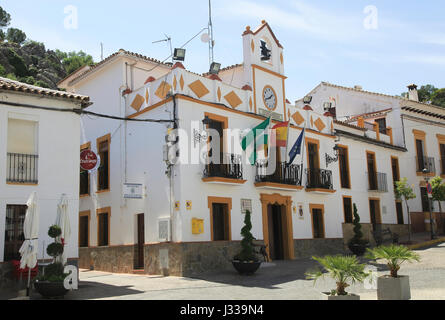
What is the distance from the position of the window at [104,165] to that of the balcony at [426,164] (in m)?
19.7

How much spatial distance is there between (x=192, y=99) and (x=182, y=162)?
239 cm

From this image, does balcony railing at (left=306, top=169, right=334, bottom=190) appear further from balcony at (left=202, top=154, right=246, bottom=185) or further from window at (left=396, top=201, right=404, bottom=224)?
window at (left=396, top=201, right=404, bottom=224)

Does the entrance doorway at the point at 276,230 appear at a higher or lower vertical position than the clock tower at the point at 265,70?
lower

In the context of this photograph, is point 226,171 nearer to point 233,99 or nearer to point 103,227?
point 233,99

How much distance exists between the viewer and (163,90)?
17.1 metres

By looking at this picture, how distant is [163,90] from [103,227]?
6.58 meters

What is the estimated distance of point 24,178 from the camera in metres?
13.4

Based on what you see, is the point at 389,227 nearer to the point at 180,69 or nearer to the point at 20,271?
the point at 180,69

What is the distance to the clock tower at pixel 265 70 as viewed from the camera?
19.6 meters

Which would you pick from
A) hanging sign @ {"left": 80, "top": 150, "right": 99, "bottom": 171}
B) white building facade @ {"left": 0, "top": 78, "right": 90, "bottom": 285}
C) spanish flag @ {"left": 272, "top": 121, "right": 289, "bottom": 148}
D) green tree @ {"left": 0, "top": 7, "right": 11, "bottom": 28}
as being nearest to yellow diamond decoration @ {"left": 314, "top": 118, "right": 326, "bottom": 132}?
spanish flag @ {"left": 272, "top": 121, "right": 289, "bottom": 148}

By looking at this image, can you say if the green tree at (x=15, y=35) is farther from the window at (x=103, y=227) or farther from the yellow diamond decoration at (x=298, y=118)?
the yellow diamond decoration at (x=298, y=118)

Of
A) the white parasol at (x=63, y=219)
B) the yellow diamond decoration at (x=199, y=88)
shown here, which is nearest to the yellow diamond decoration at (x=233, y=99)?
the yellow diamond decoration at (x=199, y=88)

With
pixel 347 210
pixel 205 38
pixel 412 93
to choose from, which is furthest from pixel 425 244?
pixel 412 93
